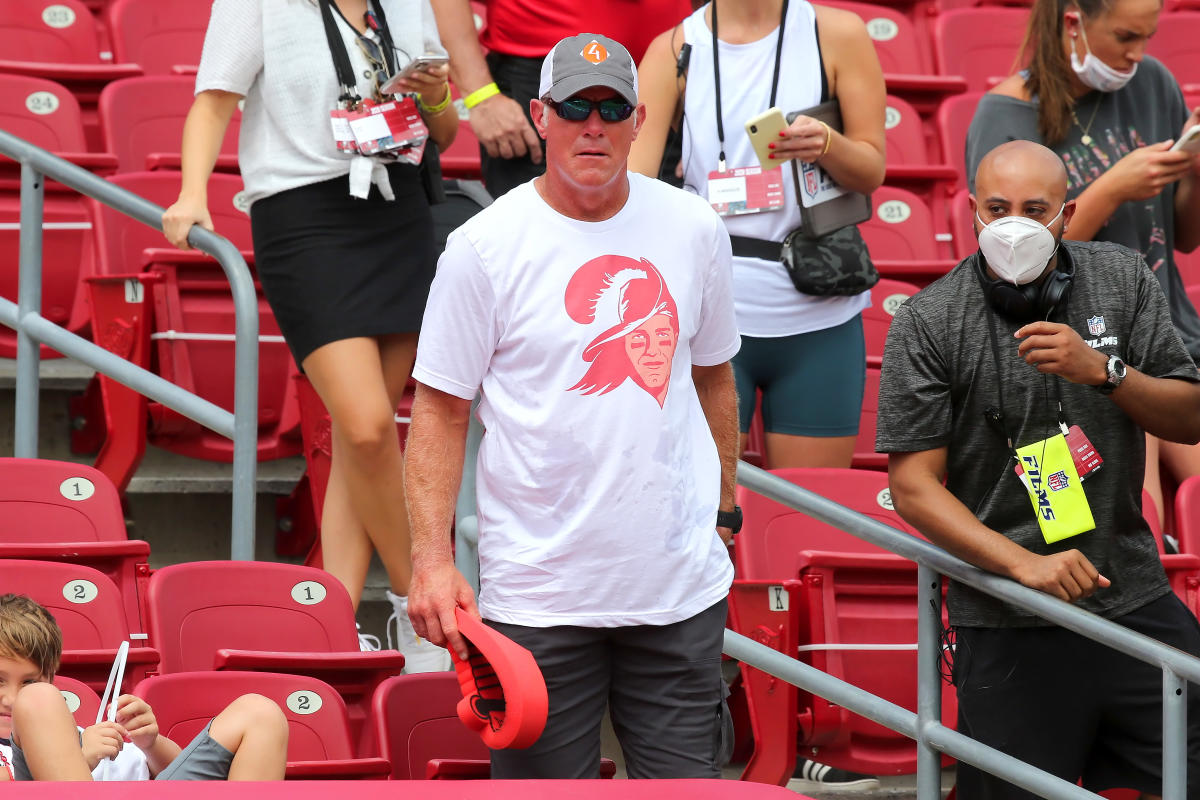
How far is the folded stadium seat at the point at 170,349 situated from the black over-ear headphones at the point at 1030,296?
80.9 inches

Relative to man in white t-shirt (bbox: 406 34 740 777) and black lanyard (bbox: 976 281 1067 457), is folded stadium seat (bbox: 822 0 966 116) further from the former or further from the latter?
man in white t-shirt (bbox: 406 34 740 777)

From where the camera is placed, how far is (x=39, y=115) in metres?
4.94

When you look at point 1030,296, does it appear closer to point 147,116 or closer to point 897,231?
point 897,231

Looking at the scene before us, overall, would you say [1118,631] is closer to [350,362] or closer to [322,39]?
[350,362]

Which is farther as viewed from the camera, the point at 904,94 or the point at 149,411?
the point at 904,94

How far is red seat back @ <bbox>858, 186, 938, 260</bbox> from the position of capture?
5113 millimetres

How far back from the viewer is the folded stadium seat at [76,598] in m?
3.14

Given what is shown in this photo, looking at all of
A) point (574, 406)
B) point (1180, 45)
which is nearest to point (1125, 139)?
point (574, 406)

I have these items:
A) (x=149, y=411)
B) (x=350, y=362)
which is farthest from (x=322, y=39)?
(x=149, y=411)

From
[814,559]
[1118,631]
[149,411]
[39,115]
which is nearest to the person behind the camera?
[1118,631]

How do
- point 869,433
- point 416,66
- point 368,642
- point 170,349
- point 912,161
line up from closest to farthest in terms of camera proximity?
point 416,66, point 368,642, point 170,349, point 869,433, point 912,161

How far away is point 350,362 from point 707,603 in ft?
4.29

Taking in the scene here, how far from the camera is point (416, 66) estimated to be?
11.4ft

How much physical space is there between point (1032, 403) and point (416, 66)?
1499mm
